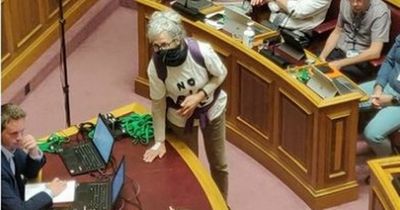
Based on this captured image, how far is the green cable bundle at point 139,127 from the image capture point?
474cm

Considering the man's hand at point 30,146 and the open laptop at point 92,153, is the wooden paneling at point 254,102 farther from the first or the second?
the man's hand at point 30,146

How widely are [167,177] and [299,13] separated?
1.95 metres

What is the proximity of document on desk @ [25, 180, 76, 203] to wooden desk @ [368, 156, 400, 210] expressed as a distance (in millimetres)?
1371

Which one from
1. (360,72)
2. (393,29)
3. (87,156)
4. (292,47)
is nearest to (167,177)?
(87,156)

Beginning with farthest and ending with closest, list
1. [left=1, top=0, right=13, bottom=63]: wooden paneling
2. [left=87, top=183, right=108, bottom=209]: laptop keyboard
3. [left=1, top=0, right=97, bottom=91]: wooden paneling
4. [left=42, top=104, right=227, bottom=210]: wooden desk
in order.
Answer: [left=1, top=0, right=97, bottom=91]: wooden paneling → [left=1, top=0, right=13, bottom=63]: wooden paneling → [left=42, top=104, right=227, bottom=210]: wooden desk → [left=87, top=183, right=108, bottom=209]: laptop keyboard

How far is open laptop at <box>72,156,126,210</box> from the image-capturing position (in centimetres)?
417

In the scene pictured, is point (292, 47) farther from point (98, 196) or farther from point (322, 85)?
point (98, 196)

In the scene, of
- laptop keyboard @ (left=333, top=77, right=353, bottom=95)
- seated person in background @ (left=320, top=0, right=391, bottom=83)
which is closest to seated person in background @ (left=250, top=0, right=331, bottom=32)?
seated person in background @ (left=320, top=0, right=391, bottom=83)

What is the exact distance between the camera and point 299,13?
602cm

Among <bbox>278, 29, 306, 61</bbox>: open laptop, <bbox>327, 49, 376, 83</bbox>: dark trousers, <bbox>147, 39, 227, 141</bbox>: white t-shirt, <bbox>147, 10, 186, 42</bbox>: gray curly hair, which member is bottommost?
<bbox>327, 49, 376, 83</bbox>: dark trousers

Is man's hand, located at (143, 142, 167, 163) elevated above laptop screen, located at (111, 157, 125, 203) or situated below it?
below

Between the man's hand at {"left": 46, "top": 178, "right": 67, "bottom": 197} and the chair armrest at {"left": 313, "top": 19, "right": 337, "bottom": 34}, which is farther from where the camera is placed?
the chair armrest at {"left": 313, "top": 19, "right": 337, "bottom": 34}

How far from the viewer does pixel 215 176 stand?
200 inches

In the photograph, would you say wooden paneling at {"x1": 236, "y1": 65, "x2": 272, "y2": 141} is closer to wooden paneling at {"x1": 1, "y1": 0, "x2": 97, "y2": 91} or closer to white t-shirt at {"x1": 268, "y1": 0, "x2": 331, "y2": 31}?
white t-shirt at {"x1": 268, "y1": 0, "x2": 331, "y2": 31}
